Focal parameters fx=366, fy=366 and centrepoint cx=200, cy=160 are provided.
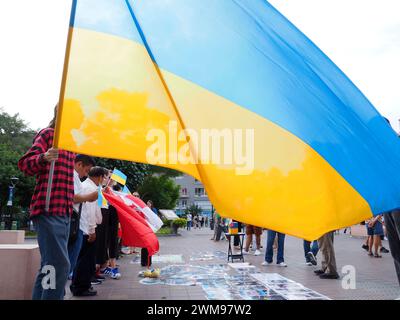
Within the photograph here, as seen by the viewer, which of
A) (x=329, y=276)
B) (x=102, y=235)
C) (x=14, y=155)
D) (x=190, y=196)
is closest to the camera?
(x=102, y=235)

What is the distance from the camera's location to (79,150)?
9.15 feet

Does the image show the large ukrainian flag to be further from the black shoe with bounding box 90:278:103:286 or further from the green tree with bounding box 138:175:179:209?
the green tree with bounding box 138:175:179:209

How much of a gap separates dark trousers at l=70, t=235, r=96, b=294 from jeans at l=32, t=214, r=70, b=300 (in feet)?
7.89

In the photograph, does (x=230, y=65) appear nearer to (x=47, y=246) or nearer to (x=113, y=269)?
(x=47, y=246)

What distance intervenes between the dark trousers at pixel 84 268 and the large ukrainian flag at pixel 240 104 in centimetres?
335

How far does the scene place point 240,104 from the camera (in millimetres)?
2863

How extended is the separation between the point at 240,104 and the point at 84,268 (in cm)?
409

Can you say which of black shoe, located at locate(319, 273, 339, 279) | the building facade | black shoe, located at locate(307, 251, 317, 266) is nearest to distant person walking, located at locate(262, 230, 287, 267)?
black shoe, located at locate(307, 251, 317, 266)

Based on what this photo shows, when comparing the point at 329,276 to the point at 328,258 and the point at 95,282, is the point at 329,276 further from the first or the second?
the point at 95,282

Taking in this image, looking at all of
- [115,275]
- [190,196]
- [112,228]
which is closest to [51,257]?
[112,228]

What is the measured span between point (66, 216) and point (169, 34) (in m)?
1.89

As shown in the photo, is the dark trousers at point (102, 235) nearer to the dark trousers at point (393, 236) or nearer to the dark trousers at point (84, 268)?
the dark trousers at point (84, 268)
